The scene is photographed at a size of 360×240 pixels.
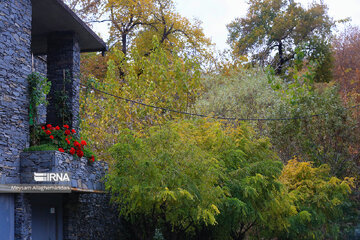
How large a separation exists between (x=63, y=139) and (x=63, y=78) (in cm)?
210

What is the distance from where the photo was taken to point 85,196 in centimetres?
1257

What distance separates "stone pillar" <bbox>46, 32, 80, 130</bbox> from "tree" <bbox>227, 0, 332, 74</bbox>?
72.8 feet

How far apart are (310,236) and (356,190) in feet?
16.7

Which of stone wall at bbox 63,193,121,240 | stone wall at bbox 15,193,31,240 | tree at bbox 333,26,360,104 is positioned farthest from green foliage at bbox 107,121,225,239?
tree at bbox 333,26,360,104

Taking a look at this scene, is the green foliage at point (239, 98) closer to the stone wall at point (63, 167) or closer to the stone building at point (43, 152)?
the stone building at point (43, 152)

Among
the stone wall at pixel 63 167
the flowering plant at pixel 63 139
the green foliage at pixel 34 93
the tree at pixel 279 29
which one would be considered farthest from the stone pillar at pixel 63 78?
the tree at pixel 279 29

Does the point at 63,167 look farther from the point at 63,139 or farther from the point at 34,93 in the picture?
the point at 34,93

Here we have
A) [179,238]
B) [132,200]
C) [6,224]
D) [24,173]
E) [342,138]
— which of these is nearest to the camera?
[6,224]

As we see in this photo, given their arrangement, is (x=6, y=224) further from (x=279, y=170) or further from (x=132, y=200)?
(x=279, y=170)

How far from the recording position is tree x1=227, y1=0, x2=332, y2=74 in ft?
112

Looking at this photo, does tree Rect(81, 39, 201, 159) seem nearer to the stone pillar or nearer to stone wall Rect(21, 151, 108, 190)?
the stone pillar

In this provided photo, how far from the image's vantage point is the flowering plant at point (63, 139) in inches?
437

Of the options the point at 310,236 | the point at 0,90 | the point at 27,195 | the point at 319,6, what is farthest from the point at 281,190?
the point at 319,6

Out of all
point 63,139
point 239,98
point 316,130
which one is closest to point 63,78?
point 63,139
